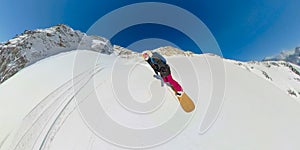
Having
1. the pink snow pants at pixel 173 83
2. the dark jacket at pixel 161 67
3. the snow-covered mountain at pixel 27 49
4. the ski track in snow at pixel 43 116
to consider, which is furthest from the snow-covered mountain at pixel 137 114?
the snow-covered mountain at pixel 27 49

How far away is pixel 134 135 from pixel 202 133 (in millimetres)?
1816

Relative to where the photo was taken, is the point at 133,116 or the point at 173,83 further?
the point at 173,83

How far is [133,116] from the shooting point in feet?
17.9

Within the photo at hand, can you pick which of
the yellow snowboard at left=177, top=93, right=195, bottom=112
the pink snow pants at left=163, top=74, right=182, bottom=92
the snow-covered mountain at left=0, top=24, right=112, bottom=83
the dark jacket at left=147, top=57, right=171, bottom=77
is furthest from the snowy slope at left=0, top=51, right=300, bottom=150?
the snow-covered mountain at left=0, top=24, right=112, bottom=83

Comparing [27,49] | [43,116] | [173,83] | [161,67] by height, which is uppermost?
[27,49]

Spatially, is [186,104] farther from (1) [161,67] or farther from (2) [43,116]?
(2) [43,116]

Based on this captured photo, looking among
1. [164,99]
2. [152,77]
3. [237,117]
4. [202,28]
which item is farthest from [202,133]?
[202,28]

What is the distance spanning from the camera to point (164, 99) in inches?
266

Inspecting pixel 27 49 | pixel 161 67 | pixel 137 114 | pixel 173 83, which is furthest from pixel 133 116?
pixel 27 49

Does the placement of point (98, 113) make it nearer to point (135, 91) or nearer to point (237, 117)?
point (135, 91)

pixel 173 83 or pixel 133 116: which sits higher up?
pixel 173 83

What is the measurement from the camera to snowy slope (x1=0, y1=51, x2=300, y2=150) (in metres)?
4.25

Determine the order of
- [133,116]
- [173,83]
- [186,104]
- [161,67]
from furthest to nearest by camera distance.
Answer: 1. [161,67]
2. [173,83]
3. [186,104]
4. [133,116]

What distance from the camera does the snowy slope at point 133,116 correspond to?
13.9 feet
